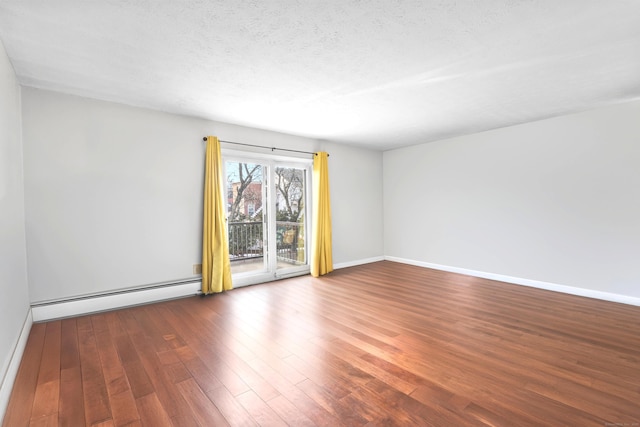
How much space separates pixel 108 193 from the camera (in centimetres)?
334

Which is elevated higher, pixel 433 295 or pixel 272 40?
pixel 272 40

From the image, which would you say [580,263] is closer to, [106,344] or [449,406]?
[449,406]

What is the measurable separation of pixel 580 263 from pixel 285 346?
13.5ft

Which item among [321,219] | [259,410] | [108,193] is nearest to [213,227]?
[108,193]

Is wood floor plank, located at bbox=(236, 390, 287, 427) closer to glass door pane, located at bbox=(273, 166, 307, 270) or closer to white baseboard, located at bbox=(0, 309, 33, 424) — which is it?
white baseboard, located at bbox=(0, 309, 33, 424)

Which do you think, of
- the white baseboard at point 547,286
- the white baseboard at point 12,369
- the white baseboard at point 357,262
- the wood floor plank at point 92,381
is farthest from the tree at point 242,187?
the white baseboard at point 547,286

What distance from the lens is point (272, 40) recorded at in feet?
6.94

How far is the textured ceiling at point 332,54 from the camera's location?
71.2 inches

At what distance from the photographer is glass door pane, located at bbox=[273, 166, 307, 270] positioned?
500 centimetres

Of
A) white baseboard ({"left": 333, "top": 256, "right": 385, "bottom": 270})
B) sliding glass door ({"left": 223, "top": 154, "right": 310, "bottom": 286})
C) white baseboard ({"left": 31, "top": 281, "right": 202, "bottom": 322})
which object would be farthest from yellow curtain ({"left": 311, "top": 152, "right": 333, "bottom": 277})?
white baseboard ({"left": 31, "top": 281, "right": 202, "bottom": 322})

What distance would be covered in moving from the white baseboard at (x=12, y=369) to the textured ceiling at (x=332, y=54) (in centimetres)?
234

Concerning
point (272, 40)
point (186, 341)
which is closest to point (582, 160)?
point (272, 40)

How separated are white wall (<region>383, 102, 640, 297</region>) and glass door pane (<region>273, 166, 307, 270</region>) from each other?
230 cm

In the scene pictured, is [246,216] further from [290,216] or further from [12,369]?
[12,369]
